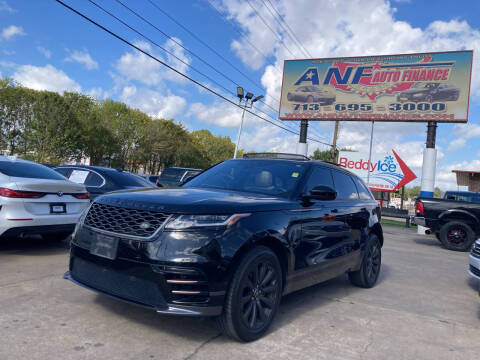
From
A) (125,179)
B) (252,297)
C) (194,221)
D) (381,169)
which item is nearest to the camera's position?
(194,221)

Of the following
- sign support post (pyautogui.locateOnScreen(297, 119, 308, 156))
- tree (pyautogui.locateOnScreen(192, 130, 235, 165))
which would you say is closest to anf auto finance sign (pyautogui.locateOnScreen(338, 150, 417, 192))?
sign support post (pyautogui.locateOnScreen(297, 119, 308, 156))

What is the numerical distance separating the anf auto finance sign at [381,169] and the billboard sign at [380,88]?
8422mm

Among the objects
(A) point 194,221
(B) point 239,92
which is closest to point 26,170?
(A) point 194,221

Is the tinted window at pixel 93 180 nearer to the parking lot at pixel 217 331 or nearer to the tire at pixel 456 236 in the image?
the parking lot at pixel 217 331

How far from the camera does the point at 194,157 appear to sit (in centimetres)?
5834

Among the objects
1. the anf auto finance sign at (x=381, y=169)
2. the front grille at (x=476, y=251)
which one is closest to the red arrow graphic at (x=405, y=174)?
the anf auto finance sign at (x=381, y=169)

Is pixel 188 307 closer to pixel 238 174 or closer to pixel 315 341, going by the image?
pixel 315 341

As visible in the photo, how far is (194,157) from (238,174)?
54.4 m

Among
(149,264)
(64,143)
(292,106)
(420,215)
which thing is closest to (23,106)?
(64,143)

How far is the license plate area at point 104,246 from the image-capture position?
10.1ft

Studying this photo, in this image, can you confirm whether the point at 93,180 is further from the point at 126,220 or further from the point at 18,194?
the point at 126,220

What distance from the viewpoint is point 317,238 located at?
13.5 feet

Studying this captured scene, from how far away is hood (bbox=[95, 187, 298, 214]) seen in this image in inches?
119

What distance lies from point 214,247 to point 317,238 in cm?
159
